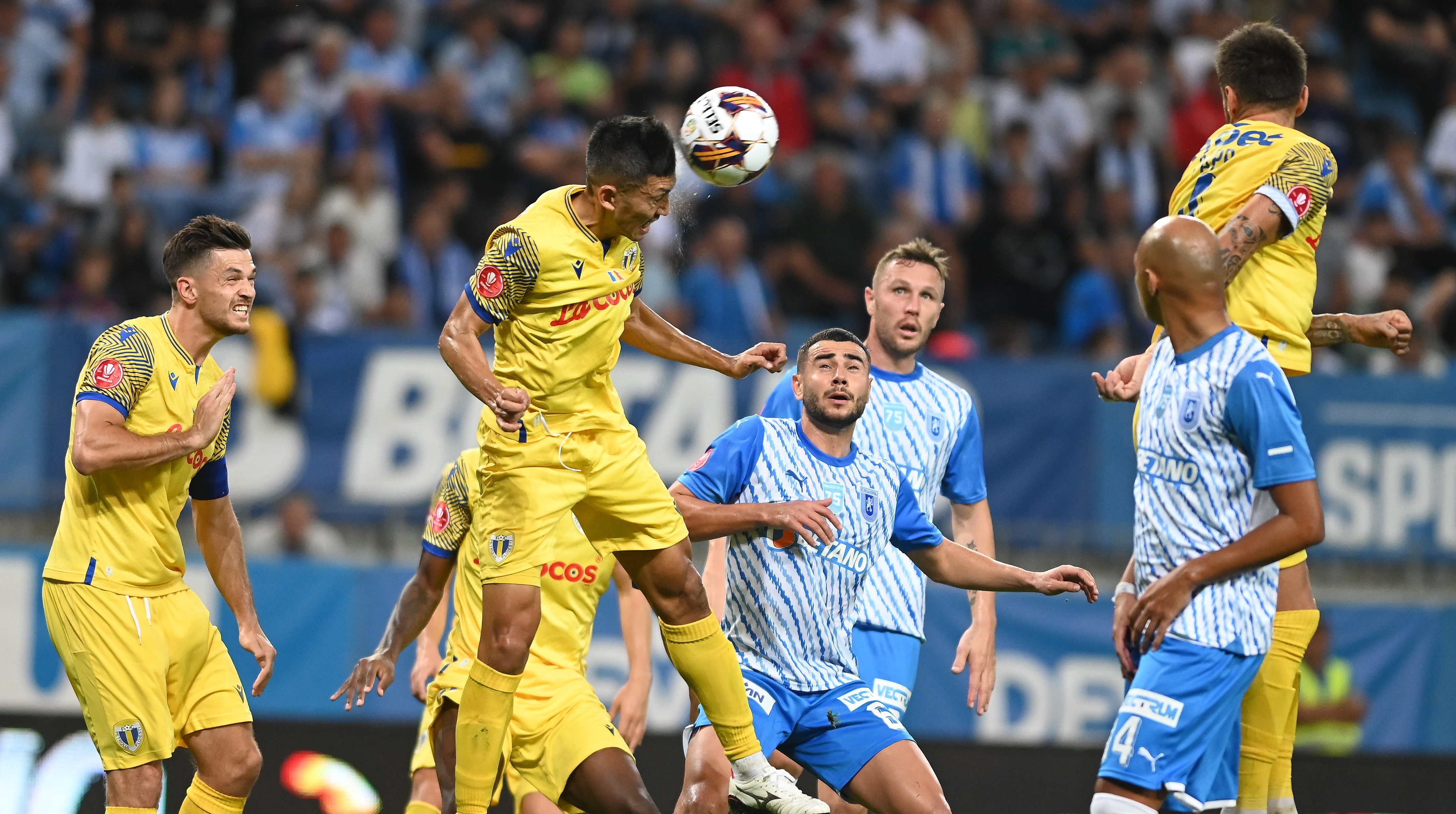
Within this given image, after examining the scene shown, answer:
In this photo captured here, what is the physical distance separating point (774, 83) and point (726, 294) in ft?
9.37

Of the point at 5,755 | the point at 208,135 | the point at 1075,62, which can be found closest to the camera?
the point at 5,755

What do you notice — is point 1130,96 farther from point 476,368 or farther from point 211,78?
point 476,368

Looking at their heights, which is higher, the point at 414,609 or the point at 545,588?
the point at 545,588

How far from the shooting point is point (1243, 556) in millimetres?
5000

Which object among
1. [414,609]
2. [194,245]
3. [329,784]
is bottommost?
[329,784]

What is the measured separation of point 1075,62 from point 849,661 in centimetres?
1047

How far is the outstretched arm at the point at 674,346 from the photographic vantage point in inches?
251

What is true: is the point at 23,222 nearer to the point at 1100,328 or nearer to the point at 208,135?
the point at 208,135

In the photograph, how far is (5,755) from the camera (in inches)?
311

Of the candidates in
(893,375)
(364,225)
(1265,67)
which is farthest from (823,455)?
(364,225)

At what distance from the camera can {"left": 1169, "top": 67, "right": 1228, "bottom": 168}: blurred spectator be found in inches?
575

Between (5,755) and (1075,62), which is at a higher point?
(1075,62)

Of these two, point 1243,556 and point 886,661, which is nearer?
point 1243,556

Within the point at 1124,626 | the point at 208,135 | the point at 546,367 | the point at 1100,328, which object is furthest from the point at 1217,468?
the point at 208,135
